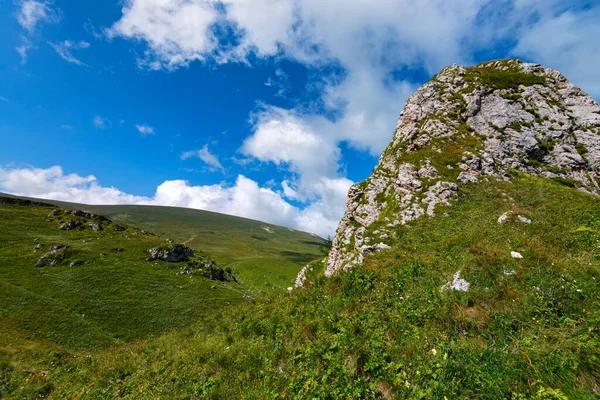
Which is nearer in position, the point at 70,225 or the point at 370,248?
the point at 370,248

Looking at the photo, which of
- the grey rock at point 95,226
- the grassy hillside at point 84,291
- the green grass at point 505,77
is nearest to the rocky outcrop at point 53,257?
the grassy hillside at point 84,291

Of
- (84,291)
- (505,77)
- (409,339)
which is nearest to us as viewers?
(409,339)

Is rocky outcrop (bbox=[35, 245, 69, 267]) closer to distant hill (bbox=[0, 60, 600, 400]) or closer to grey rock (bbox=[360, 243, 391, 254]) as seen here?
distant hill (bbox=[0, 60, 600, 400])

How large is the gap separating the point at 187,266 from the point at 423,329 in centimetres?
9802

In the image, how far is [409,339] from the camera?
819 cm

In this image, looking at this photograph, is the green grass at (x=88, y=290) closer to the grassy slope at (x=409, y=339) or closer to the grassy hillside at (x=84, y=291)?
the grassy hillside at (x=84, y=291)

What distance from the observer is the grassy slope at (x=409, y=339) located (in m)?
5.72

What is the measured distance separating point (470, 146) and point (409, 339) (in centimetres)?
3821

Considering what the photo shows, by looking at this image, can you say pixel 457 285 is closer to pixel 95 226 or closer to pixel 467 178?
pixel 467 178

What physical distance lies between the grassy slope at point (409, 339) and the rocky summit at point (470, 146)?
1375cm

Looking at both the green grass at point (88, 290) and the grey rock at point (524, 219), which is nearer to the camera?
the grey rock at point (524, 219)

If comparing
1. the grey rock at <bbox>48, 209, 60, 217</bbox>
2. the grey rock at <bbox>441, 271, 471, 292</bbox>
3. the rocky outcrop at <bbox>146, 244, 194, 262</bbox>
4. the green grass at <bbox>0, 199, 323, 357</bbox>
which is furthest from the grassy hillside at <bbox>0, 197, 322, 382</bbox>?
the grey rock at <bbox>441, 271, 471, 292</bbox>

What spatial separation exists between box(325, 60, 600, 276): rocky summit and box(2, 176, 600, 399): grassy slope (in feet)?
45.1

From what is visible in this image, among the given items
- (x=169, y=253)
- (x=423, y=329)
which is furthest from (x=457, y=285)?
(x=169, y=253)
